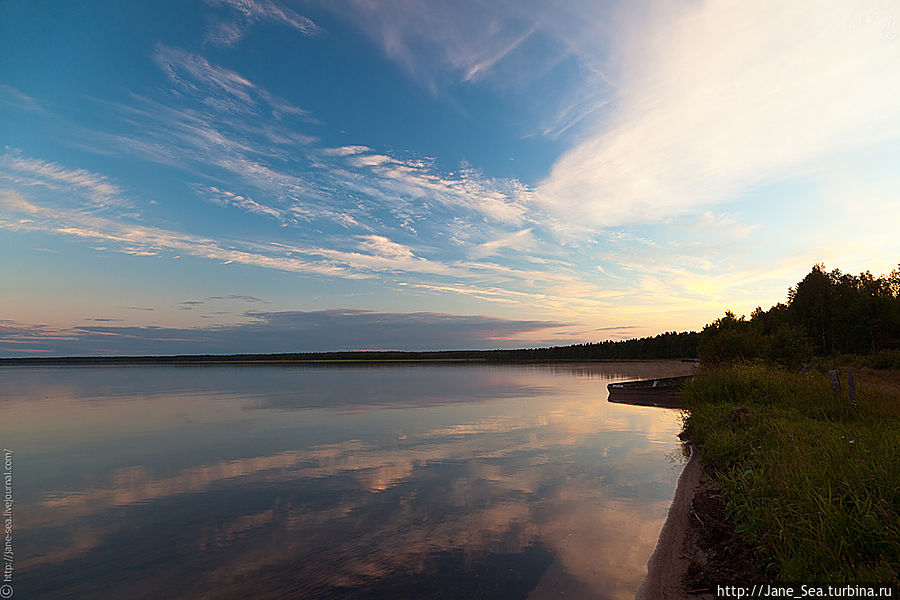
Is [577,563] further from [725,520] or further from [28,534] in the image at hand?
[28,534]

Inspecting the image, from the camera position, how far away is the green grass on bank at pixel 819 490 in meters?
5.62

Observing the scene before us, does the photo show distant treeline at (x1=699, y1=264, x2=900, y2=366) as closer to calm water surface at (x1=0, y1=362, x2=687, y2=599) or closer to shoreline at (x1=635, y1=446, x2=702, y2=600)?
calm water surface at (x1=0, y1=362, x2=687, y2=599)

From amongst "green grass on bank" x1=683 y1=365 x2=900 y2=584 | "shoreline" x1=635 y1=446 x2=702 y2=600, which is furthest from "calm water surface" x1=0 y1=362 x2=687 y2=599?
"green grass on bank" x1=683 y1=365 x2=900 y2=584

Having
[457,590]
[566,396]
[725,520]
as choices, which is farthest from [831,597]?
[566,396]

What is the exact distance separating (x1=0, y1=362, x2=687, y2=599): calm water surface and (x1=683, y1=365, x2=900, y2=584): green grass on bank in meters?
2.08

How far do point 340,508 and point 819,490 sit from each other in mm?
9816

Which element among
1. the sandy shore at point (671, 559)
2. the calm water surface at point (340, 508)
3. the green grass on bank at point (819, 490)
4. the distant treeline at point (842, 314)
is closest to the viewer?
the green grass on bank at point (819, 490)

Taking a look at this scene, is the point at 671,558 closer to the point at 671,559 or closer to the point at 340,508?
the point at 671,559

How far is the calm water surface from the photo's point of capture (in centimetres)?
798

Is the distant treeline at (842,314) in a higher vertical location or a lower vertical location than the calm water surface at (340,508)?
higher

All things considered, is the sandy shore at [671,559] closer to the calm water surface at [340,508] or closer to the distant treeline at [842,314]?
the calm water surface at [340,508]

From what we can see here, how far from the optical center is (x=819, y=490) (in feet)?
22.8

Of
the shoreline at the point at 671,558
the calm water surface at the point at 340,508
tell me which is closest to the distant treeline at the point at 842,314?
the calm water surface at the point at 340,508

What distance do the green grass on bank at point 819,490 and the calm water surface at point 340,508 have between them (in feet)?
Answer: 6.82
